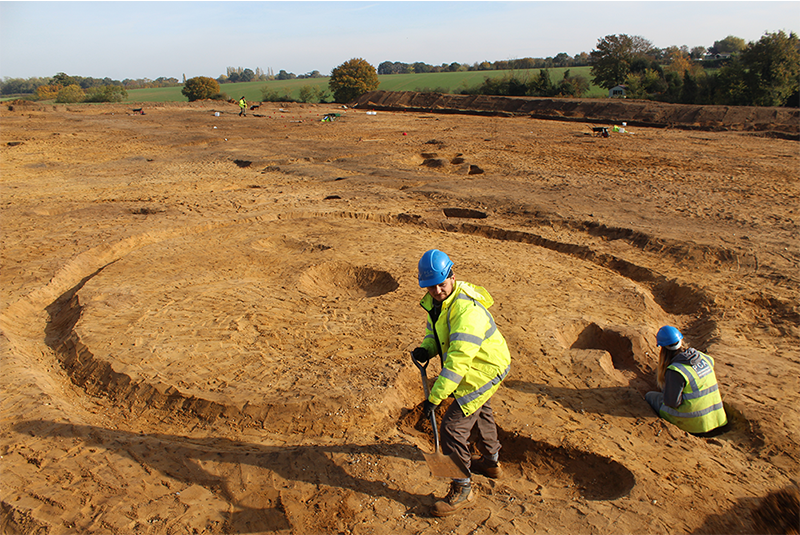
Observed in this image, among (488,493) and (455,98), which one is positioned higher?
(455,98)

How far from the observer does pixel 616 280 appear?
23.9 feet

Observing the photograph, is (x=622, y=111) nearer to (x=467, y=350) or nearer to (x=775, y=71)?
(x=775, y=71)

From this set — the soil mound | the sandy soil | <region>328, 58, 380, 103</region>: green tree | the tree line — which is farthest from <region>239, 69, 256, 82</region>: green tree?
the sandy soil

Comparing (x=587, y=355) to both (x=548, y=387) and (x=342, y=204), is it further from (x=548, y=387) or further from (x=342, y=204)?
(x=342, y=204)

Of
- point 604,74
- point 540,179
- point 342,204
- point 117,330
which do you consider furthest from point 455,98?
point 117,330

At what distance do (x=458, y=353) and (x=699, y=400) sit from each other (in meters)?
2.50

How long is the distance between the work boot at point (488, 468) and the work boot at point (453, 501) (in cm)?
48

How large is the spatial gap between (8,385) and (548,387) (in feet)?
17.6

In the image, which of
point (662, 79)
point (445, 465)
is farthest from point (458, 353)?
point (662, 79)

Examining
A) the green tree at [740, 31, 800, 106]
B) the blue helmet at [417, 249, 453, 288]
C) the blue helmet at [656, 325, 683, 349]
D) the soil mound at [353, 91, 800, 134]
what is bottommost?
the blue helmet at [656, 325, 683, 349]

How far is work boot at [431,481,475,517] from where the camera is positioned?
10.6 feet

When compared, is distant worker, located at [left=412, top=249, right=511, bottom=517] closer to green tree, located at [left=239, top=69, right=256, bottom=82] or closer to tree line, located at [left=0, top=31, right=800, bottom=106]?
tree line, located at [left=0, top=31, right=800, bottom=106]

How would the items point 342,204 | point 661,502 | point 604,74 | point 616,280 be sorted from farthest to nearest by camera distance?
point 604,74
point 342,204
point 616,280
point 661,502

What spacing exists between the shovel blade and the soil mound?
24.1 meters
